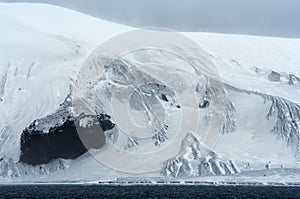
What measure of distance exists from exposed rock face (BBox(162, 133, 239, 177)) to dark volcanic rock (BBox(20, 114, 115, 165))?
23.6 meters

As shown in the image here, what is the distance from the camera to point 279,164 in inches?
6678

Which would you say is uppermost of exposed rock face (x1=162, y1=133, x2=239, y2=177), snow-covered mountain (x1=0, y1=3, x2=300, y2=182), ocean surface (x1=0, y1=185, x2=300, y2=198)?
snow-covered mountain (x1=0, y1=3, x2=300, y2=182)

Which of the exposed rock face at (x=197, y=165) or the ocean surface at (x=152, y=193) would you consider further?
the exposed rock face at (x=197, y=165)

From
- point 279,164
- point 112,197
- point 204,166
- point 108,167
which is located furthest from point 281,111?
point 112,197

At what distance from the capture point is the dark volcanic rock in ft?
565

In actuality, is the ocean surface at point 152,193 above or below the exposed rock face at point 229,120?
below

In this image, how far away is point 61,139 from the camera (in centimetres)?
17362

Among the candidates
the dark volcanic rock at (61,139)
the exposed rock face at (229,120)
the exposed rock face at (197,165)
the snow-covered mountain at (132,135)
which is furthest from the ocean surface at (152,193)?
the exposed rock face at (229,120)

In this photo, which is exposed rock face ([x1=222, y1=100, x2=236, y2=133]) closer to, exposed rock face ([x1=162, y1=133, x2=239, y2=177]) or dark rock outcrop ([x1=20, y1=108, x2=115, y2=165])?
exposed rock face ([x1=162, y1=133, x2=239, y2=177])

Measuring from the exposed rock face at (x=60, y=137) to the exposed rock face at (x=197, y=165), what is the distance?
77.4ft

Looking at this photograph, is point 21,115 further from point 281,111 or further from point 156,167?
point 281,111

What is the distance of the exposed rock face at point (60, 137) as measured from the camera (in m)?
172

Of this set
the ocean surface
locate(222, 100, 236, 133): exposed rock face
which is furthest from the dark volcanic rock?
locate(222, 100, 236, 133): exposed rock face

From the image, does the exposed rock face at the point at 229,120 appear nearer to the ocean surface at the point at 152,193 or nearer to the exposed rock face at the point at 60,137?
the exposed rock face at the point at 60,137
